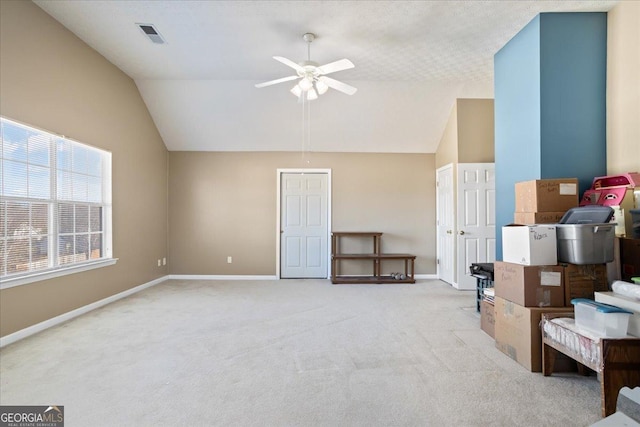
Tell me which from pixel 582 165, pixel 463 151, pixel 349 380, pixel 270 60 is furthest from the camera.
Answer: pixel 463 151

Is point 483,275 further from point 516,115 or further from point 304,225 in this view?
point 304,225

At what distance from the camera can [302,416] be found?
183 cm

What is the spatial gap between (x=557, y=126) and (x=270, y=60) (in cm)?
329

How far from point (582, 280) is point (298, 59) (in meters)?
3.73

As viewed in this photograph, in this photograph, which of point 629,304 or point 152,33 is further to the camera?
point 152,33

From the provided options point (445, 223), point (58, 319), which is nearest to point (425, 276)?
point (445, 223)

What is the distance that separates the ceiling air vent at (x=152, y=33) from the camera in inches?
130

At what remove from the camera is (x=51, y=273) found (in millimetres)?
3266

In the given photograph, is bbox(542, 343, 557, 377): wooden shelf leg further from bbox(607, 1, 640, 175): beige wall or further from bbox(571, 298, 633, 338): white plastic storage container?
bbox(607, 1, 640, 175): beige wall

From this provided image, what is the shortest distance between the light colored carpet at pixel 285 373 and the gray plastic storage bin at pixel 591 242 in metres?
0.87

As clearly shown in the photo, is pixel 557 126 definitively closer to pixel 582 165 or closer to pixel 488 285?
pixel 582 165

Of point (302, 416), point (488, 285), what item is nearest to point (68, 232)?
point (302, 416)

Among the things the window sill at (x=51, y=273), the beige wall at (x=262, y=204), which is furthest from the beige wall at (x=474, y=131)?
the window sill at (x=51, y=273)

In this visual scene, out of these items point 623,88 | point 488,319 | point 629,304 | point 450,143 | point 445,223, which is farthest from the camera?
point 445,223
